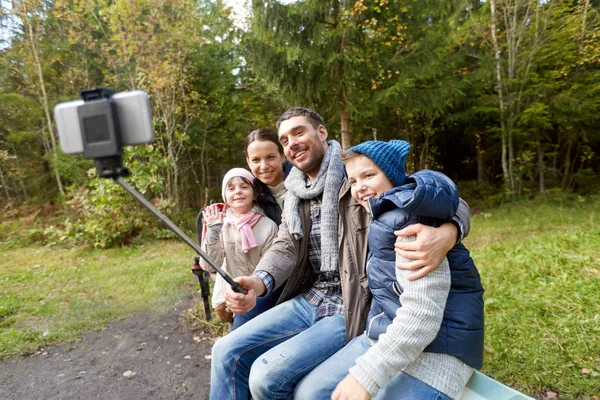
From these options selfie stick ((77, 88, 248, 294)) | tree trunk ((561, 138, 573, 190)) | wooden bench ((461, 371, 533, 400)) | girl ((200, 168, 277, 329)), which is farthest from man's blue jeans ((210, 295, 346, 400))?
tree trunk ((561, 138, 573, 190))

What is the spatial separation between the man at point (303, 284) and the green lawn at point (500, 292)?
1.53 m

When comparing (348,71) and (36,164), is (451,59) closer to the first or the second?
(348,71)

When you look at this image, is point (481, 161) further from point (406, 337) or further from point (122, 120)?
point (122, 120)

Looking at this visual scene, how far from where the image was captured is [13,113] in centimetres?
1234

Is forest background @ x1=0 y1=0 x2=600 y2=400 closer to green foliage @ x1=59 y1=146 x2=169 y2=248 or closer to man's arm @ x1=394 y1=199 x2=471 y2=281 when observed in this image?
green foliage @ x1=59 y1=146 x2=169 y2=248

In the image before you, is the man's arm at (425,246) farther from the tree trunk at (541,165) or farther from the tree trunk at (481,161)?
the tree trunk at (481,161)

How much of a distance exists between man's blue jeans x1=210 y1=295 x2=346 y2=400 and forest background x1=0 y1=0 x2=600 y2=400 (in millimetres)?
2259

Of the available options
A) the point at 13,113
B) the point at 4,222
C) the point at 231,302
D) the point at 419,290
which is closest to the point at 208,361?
the point at 231,302

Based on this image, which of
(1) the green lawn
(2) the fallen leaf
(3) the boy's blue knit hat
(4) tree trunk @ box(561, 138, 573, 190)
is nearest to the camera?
(3) the boy's blue knit hat

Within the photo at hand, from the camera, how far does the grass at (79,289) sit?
4164 mm

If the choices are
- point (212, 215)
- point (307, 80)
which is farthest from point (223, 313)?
point (307, 80)

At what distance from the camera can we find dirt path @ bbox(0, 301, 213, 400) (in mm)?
2975

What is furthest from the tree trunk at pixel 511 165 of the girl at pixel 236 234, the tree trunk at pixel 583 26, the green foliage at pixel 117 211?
the girl at pixel 236 234

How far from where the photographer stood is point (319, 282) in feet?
6.75
